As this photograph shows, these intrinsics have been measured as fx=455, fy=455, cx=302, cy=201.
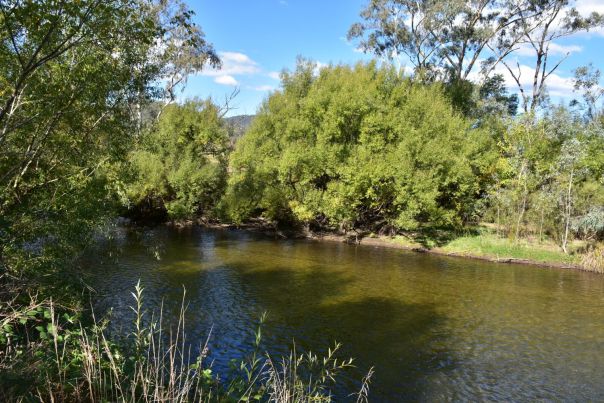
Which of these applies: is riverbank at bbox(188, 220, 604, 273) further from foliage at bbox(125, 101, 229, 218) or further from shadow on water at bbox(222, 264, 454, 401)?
shadow on water at bbox(222, 264, 454, 401)

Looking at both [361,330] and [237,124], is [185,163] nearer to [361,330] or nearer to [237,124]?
[237,124]

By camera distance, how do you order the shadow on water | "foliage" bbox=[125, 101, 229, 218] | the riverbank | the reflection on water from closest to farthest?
1. the shadow on water
2. the reflection on water
3. the riverbank
4. "foliage" bbox=[125, 101, 229, 218]

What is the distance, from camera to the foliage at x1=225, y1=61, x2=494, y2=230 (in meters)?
34.7

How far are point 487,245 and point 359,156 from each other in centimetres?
1144

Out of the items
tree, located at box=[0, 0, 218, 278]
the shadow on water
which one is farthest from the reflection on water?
tree, located at box=[0, 0, 218, 278]

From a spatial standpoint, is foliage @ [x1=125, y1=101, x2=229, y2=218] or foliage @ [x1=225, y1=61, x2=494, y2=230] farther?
foliage @ [x1=125, y1=101, x2=229, y2=218]

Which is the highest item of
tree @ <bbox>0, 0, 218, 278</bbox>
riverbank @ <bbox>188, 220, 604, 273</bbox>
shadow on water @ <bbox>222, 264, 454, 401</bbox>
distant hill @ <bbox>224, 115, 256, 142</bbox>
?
distant hill @ <bbox>224, 115, 256, 142</bbox>

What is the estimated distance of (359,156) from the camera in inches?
1396

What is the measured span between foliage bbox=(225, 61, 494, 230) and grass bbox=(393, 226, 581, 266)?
148 cm

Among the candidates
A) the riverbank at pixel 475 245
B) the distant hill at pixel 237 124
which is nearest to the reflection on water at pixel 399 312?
the riverbank at pixel 475 245

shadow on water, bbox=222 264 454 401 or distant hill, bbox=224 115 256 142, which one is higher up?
distant hill, bbox=224 115 256 142

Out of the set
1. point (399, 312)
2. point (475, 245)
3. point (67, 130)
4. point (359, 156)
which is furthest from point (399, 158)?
point (67, 130)

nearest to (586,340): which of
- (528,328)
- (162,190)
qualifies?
(528,328)

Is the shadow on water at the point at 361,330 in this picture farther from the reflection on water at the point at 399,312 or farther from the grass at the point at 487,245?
the grass at the point at 487,245
